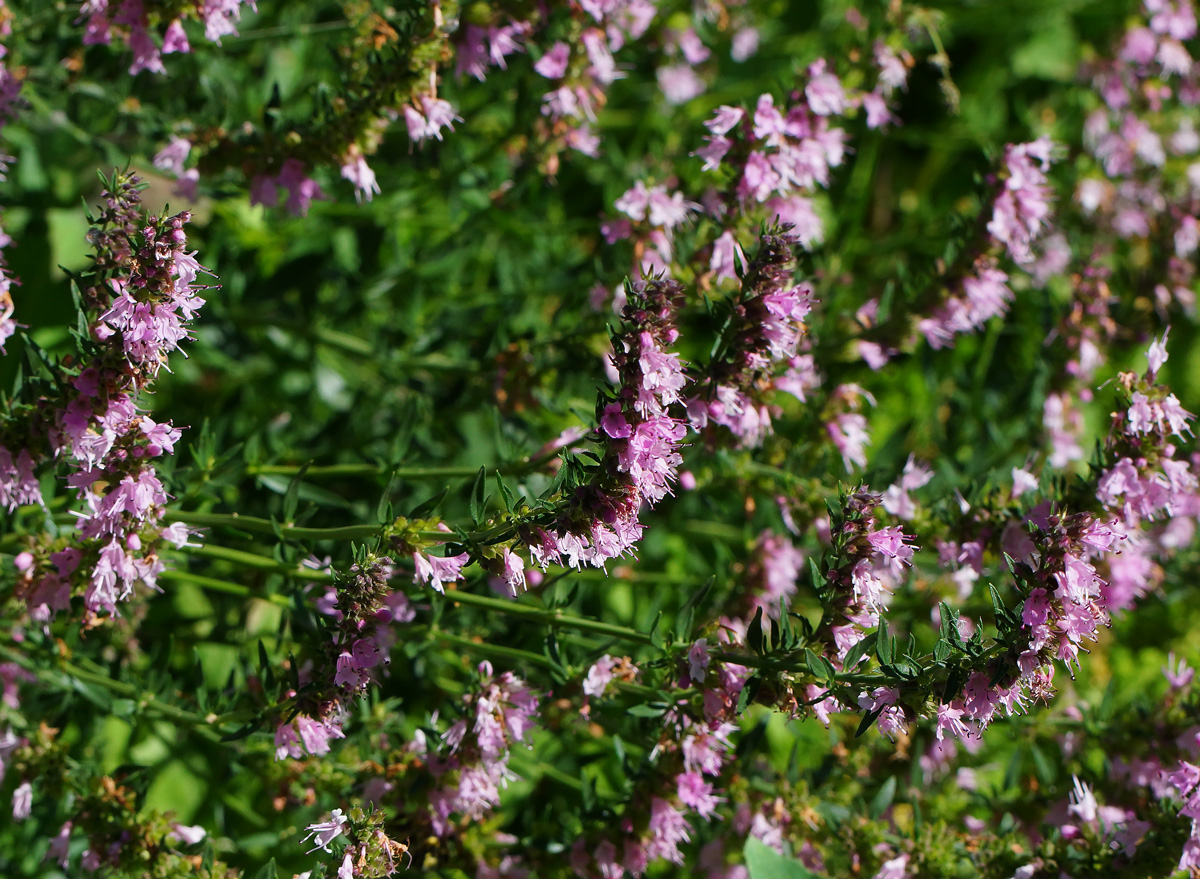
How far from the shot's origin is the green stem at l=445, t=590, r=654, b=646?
2.45 meters

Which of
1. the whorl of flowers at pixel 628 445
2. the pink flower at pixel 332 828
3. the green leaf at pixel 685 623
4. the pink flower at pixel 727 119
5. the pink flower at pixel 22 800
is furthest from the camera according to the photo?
the pink flower at pixel 727 119

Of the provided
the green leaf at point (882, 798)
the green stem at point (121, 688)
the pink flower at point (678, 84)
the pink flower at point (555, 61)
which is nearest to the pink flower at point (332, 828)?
the green stem at point (121, 688)

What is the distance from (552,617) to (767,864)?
2.86ft

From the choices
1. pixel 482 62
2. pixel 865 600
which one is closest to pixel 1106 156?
pixel 482 62

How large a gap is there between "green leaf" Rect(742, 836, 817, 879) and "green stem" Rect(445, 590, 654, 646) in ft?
2.16

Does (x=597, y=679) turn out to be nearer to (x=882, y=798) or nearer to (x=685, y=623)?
(x=685, y=623)

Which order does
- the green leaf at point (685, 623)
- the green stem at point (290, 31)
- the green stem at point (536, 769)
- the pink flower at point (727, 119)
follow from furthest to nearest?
the green stem at point (290, 31) → the green stem at point (536, 769) → the pink flower at point (727, 119) → the green leaf at point (685, 623)

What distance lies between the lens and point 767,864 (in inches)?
106

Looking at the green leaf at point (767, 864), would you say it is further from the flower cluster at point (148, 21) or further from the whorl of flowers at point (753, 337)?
the flower cluster at point (148, 21)

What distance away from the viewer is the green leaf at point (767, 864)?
106 inches

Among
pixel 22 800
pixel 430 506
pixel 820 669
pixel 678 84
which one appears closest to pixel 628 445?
pixel 430 506

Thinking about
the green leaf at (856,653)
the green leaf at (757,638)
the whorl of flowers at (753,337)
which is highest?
the whorl of flowers at (753,337)

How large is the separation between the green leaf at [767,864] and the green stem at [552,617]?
25.9 inches

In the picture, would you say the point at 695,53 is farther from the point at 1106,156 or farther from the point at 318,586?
the point at 318,586
